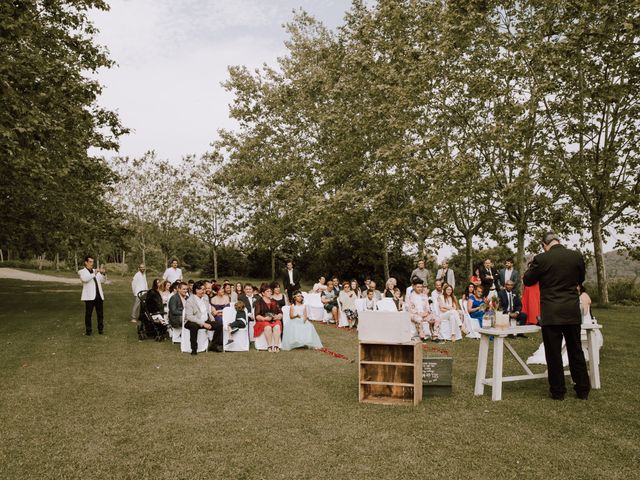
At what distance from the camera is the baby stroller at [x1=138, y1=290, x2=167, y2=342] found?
13039 millimetres

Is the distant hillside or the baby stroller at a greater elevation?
the distant hillside

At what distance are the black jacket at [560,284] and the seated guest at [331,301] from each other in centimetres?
1061

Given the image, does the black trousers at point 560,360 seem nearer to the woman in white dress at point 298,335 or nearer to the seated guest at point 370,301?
the woman in white dress at point 298,335

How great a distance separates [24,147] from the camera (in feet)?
48.2

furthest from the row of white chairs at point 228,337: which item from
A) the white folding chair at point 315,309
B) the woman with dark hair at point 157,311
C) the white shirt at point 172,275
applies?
the white folding chair at point 315,309

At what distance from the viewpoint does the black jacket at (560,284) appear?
278 inches

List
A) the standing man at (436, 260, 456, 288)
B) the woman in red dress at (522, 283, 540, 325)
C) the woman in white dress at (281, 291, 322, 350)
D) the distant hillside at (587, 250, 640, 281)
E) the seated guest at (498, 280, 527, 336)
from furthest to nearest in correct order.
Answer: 1. the distant hillside at (587, 250, 640, 281)
2. the standing man at (436, 260, 456, 288)
3. the seated guest at (498, 280, 527, 336)
4. the woman in white dress at (281, 291, 322, 350)
5. the woman in red dress at (522, 283, 540, 325)

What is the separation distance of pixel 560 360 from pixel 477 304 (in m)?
7.67

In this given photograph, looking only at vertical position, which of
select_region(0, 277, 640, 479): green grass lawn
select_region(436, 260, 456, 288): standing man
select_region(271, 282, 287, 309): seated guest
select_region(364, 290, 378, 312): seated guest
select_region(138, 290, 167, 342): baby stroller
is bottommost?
select_region(0, 277, 640, 479): green grass lawn

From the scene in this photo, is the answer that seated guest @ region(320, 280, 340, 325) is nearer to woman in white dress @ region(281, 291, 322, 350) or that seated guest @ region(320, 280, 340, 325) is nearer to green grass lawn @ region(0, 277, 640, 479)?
woman in white dress @ region(281, 291, 322, 350)

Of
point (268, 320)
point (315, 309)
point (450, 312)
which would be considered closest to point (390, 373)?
point (268, 320)

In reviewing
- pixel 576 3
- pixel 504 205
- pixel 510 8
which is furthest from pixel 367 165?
pixel 576 3

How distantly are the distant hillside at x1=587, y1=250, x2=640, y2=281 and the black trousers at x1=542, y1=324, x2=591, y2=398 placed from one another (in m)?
18.3

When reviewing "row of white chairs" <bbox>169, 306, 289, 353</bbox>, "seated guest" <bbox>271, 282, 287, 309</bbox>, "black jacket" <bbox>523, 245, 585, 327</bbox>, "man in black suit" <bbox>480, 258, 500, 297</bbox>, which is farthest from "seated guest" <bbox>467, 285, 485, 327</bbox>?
"black jacket" <bbox>523, 245, 585, 327</bbox>
